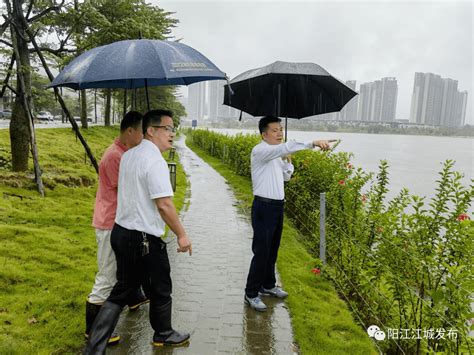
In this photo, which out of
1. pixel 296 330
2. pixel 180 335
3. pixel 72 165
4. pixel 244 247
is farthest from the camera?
pixel 72 165

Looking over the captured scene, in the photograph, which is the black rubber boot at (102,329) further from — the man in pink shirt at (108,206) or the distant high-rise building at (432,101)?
the distant high-rise building at (432,101)

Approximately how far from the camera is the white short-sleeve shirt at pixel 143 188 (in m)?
2.86

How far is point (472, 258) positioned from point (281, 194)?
5.77ft

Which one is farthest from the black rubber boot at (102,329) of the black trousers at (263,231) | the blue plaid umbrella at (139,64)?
the blue plaid umbrella at (139,64)

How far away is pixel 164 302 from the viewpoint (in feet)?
10.6

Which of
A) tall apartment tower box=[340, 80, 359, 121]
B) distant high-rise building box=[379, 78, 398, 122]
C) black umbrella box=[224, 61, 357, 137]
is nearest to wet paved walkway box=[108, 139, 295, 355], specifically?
black umbrella box=[224, 61, 357, 137]

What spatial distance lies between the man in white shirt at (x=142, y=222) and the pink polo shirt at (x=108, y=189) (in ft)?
0.91

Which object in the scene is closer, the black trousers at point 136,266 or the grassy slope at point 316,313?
→ the black trousers at point 136,266

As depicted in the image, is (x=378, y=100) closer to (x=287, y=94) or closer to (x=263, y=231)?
(x=287, y=94)

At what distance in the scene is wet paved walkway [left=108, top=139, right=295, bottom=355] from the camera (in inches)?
137

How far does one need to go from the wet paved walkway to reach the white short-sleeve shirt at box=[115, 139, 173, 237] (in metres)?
1.22

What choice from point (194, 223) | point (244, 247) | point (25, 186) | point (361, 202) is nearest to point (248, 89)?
point (361, 202)

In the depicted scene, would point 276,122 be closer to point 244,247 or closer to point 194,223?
point 244,247

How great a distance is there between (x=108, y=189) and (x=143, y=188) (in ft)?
1.99
